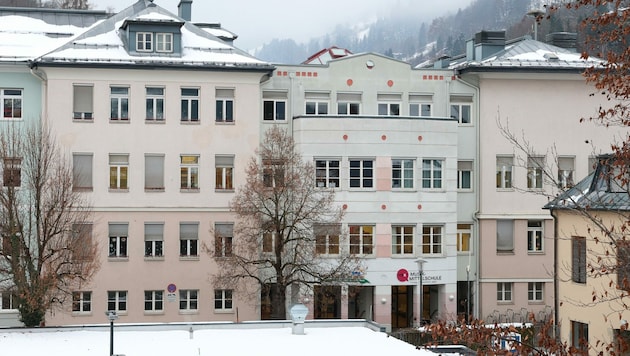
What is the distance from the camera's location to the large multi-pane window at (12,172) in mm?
35900

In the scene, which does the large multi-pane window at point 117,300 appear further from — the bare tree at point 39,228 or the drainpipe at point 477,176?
the drainpipe at point 477,176

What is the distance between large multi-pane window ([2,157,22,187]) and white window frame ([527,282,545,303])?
22.5 m

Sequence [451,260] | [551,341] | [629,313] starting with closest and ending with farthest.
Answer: [551,341] < [629,313] < [451,260]

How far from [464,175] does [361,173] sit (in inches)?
212

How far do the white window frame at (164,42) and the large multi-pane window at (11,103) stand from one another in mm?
5996

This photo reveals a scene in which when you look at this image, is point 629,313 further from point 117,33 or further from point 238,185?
point 117,33

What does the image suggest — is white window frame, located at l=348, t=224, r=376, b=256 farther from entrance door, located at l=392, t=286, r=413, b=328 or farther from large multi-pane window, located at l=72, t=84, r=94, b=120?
large multi-pane window, located at l=72, t=84, r=94, b=120

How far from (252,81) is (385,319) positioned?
1160 centimetres

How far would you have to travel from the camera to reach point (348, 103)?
45.2m

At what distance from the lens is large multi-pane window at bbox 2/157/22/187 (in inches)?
1413

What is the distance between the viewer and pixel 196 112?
4316cm

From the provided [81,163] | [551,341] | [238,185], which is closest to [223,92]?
[238,185]

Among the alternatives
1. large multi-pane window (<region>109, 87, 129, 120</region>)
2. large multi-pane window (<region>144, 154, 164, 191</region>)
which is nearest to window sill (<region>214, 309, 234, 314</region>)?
large multi-pane window (<region>144, 154, 164, 191</region>)

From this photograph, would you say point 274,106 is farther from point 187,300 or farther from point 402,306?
point 402,306
